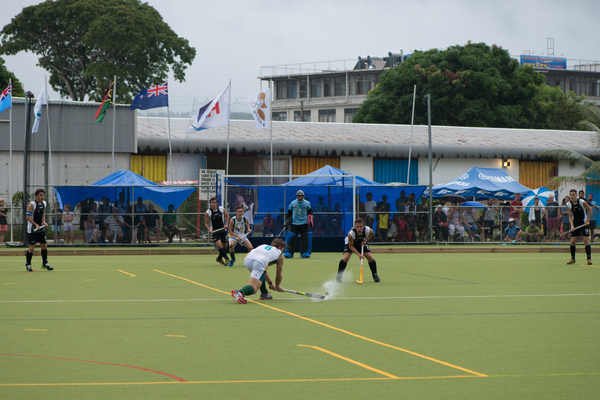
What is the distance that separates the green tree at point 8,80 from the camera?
170 ft

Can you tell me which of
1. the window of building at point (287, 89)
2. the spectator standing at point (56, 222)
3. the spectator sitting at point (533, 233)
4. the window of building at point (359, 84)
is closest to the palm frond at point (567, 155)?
the spectator sitting at point (533, 233)

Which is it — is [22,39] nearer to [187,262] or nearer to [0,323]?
[187,262]

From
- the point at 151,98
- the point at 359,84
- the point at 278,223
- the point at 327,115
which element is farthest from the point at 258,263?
the point at 327,115

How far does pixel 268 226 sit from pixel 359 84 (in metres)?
70.6

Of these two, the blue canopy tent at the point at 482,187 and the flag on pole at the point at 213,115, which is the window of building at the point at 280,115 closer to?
the blue canopy tent at the point at 482,187

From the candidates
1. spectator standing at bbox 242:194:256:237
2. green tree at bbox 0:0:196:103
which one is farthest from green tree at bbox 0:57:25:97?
spectator standing at bbox 242:194:256:237

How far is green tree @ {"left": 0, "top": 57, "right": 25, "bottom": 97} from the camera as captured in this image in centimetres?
5172

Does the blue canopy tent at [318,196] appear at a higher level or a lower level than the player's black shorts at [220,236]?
higher

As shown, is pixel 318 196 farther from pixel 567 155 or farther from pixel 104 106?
pixel 567 155

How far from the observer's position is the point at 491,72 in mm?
58344

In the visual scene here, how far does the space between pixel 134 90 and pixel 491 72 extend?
25.8 metres

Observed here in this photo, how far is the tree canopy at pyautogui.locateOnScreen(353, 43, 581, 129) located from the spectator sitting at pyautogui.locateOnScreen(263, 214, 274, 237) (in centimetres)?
3362

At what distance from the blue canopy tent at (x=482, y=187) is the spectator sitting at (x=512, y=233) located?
336 centimetres

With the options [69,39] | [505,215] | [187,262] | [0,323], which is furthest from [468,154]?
[0,323]
